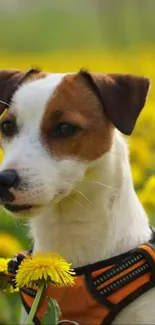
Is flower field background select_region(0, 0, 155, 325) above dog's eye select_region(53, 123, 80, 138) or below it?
below

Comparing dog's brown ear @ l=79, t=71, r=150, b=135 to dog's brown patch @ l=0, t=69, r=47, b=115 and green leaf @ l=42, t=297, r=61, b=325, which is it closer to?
dog's brown patch @ l=0, t=69, r=47, b=115

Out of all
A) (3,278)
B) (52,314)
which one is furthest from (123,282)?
(52,314)

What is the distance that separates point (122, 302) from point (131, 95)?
0.85 metres

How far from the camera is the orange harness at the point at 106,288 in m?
3.76

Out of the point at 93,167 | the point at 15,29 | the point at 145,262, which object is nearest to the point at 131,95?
the point at 93,167

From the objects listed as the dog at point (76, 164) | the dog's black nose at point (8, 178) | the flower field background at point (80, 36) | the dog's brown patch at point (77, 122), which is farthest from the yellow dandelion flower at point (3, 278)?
the flower field background at point (80, 36)

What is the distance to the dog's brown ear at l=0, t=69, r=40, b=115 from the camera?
157 inches

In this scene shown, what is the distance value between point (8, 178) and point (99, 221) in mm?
635

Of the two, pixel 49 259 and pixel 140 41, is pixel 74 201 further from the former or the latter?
pixel 140 41

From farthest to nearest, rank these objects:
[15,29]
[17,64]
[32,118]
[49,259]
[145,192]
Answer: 1. [15,29]
2. [17,64]
3. [145,192]
4. [32,118]
5. [49,259]

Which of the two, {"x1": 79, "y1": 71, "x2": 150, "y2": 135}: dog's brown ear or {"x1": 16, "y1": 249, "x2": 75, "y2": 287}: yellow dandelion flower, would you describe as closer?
{"x1": 16, "y1": 249, "x2": 75, "y2": 287}: yellow dandelion flower

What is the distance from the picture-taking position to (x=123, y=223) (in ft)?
13.0

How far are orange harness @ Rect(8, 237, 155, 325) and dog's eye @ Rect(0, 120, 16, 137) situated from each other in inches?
24.7

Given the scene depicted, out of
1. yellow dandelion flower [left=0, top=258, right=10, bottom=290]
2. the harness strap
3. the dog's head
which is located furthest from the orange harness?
the dog's head
